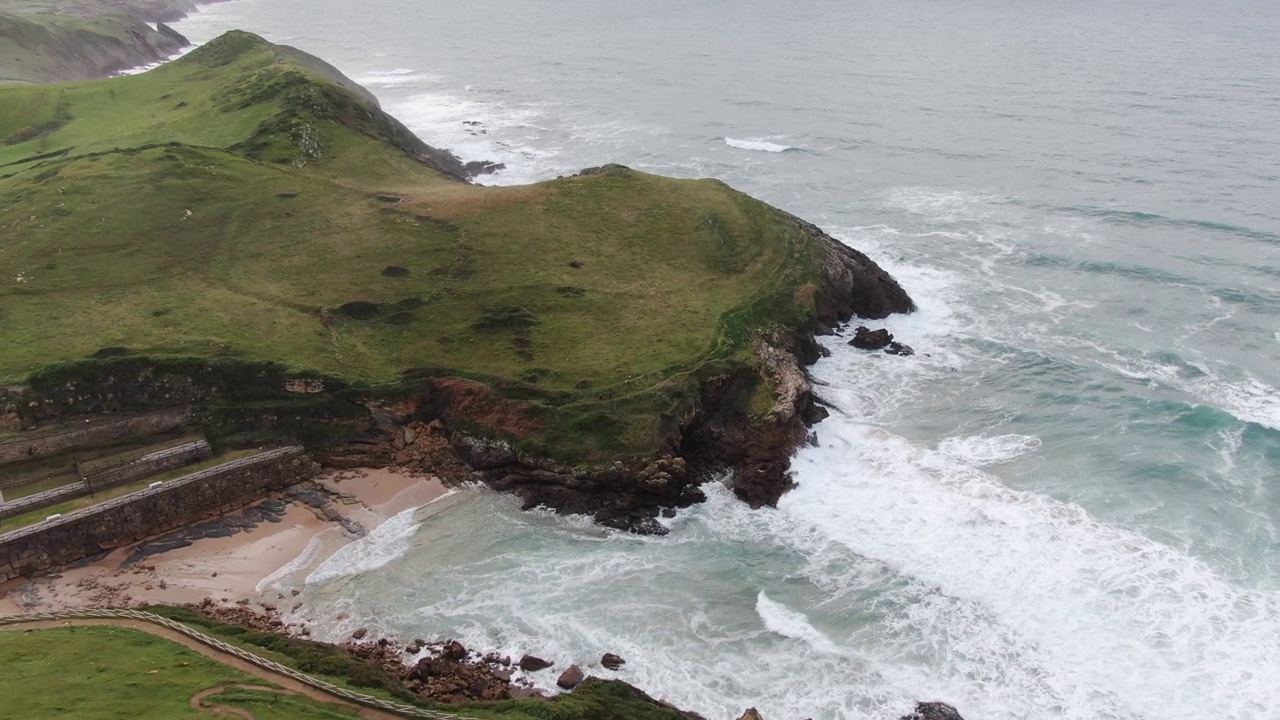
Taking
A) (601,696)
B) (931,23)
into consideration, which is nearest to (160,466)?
(601,696)

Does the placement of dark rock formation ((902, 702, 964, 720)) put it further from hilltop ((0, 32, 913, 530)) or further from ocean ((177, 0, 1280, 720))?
hilltop ((0, 32, 913, 530))

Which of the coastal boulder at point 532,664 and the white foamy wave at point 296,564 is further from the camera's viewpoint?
the white foamy wave at point 296,564

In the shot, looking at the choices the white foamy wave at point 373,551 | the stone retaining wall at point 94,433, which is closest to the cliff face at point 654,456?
the white foamy wave at point 373,551

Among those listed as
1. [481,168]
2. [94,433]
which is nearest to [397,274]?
[94,433]

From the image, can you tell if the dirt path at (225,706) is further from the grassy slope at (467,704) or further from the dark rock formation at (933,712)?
the dark rock formation at (933,712)

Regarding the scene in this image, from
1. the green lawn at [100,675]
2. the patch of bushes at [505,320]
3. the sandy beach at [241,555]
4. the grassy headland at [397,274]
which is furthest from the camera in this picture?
the patch of bushes at [505,320]

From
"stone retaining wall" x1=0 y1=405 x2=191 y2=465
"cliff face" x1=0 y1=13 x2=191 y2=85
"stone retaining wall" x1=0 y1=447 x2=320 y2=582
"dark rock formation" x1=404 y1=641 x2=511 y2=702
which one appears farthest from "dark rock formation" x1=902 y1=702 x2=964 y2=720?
"cliff face" x1=0 y1=13 x2=191 y2=85
